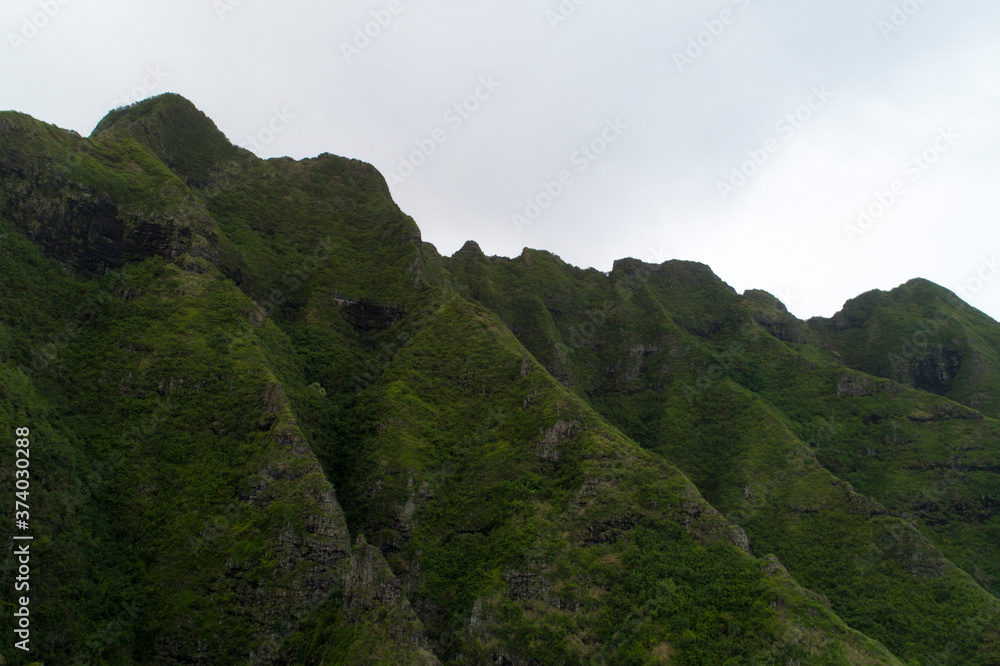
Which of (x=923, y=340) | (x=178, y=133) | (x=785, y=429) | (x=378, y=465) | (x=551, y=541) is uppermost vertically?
(x=923, y=340)

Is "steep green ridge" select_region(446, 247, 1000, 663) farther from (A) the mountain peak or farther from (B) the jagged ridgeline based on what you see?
(A) the mountain peak

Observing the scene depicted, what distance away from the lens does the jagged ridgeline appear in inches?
2502

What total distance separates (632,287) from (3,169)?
466 ft

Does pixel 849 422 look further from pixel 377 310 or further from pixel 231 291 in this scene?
pixel 231 291

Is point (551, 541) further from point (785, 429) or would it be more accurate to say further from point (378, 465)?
point (785, 429)

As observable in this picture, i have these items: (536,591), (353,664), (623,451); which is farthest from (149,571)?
(623,451)

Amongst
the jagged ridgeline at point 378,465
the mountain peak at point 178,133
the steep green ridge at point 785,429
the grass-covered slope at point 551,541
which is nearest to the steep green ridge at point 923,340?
the jagged ridgeline at point 378,465

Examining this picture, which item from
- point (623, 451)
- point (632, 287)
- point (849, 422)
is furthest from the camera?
point (632, 287)

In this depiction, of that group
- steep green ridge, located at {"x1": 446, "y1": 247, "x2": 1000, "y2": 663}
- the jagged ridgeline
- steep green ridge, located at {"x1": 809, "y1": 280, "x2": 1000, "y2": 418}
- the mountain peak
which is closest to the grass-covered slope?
the jagged ridgeline

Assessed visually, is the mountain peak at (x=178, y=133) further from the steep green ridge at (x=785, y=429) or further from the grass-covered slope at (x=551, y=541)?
the grass-covered slope at (x=551, y=541)

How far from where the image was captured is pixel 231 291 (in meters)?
96.7

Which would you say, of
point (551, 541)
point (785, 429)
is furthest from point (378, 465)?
point (785, 429)

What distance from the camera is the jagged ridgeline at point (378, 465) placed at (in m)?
63.6

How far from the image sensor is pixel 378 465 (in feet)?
280
